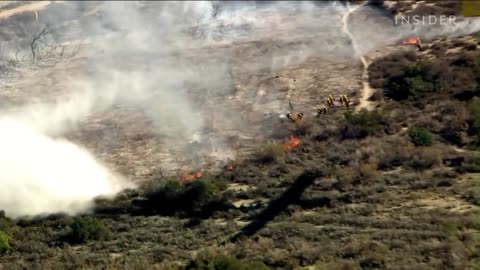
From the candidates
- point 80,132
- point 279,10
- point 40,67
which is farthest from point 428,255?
point 279,10

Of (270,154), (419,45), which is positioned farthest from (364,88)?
(270,154)

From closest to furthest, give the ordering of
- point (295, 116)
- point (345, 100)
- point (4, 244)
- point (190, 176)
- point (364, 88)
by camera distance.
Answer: point (4, 244) → point (190, 176) → point (295, 116) → point (345, 100) → point (364, 88)

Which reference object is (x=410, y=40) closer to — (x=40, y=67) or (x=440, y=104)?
(x=440, y=104)

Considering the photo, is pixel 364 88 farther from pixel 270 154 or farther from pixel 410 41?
pixel 270 154

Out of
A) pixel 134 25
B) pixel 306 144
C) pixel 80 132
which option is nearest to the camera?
pixel 306 144

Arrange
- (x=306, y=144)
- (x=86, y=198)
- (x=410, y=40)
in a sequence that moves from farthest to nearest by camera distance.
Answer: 1. (x=410, y=40)
2. (x=306, y=144)
3. (x=86, y=198)
